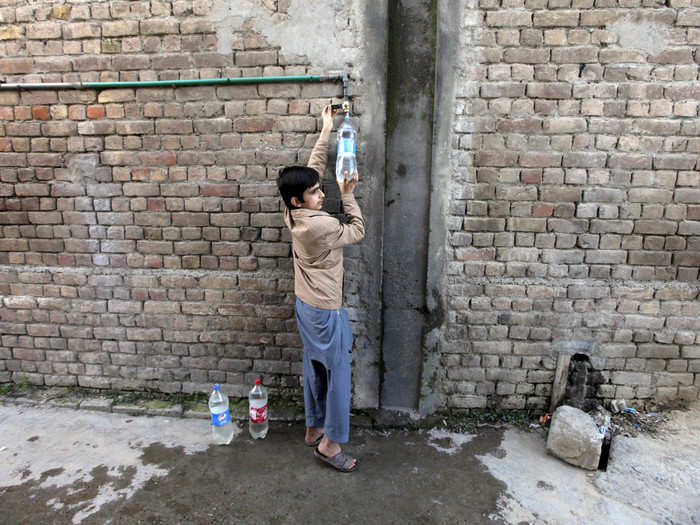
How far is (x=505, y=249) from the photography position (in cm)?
298

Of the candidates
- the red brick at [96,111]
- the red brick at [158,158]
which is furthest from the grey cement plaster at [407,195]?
the red brick at [96,111]

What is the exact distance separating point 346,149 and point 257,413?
1979 mm

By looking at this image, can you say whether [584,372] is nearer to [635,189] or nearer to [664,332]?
[664,332]

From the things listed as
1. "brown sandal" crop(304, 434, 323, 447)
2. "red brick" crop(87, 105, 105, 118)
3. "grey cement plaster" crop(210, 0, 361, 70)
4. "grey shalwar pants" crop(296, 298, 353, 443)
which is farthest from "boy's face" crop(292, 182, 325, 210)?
"red brick" crop(87, 105, 105, 118)

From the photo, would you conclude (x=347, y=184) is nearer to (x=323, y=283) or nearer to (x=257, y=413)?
(x=323, y=283)

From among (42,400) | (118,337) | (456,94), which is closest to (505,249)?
(456,94)

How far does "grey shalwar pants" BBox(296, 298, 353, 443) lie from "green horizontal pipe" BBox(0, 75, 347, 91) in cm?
154

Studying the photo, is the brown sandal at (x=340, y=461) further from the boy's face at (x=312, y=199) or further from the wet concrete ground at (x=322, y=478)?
the boy's face at (x=312, y=199)

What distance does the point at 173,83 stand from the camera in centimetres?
298

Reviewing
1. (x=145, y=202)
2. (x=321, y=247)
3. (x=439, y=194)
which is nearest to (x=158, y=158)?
(x=145, y=202)

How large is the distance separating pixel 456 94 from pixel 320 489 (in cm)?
274

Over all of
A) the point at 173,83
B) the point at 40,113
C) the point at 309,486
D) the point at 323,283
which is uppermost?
the point at 173,83

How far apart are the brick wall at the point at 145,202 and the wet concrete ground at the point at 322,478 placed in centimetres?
55

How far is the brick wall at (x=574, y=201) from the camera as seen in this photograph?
2.71 m
